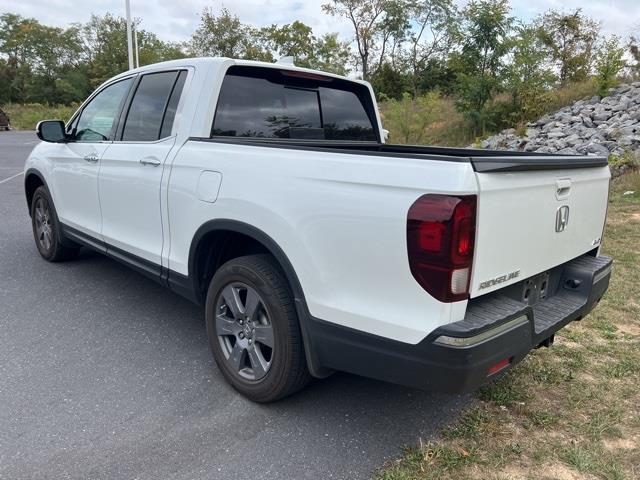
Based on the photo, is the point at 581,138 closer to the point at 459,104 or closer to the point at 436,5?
the point at 459,104

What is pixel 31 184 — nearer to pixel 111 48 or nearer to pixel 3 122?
pixel 3 122

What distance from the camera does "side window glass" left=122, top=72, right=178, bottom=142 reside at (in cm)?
368

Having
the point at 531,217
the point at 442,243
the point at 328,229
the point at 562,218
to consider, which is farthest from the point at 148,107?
the point at 562,218

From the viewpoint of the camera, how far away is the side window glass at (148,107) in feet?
12.1

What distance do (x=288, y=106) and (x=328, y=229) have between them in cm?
168

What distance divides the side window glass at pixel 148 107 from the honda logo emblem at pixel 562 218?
8.69 feet

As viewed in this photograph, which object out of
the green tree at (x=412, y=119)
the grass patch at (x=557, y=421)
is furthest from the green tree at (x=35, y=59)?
the grass patch at (x=557, y=421)

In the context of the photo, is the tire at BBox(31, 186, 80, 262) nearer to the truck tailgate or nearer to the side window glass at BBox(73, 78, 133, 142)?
the side window glass at BBox(73, 78, 133, 142)

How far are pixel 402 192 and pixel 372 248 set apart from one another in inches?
11.0

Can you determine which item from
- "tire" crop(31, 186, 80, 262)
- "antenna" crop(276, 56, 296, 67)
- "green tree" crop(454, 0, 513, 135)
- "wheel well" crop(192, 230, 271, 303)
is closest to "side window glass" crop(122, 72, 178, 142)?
"antenna" crop(276, 56, 296, 67)

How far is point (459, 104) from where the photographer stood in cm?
1727

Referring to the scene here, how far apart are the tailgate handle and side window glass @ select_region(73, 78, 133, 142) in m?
3.31

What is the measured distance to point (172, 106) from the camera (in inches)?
140

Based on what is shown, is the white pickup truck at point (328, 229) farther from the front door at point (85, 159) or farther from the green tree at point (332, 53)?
the green tree at point (332, 53)
